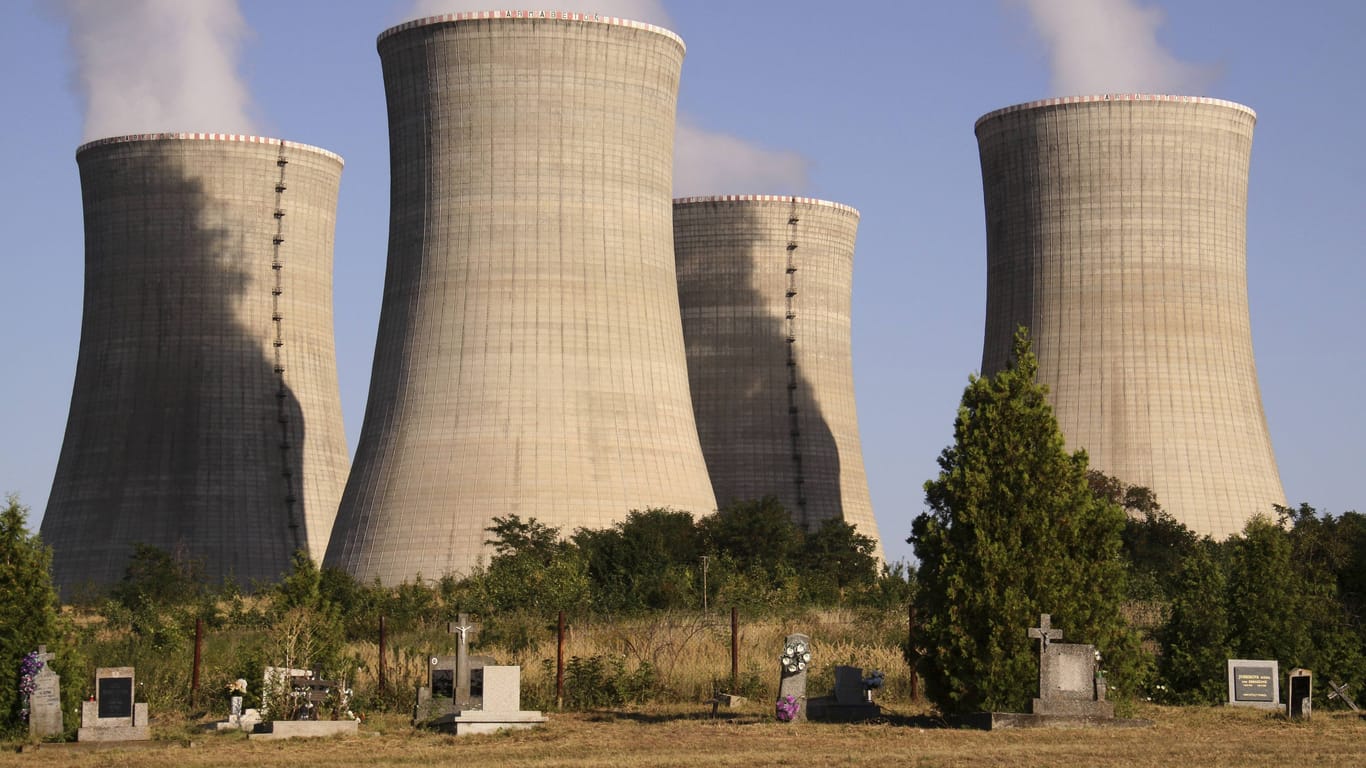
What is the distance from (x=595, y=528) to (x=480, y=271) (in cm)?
440

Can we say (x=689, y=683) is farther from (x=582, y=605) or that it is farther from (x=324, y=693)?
(x=582, y=605)

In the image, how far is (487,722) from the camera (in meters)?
19.3

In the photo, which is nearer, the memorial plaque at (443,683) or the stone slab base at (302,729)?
the stone slab base at (302,729)

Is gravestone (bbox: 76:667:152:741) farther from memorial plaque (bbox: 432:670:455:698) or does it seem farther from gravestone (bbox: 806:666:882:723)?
gravestone (bbox: 806:666:882:723)

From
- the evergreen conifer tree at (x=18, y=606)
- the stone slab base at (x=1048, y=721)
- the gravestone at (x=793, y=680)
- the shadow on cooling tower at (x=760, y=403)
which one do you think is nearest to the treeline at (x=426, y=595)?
the evergreen conifer tree at (x=18, y=606)

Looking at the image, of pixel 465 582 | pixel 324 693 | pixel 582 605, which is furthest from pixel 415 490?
pixel 324 693

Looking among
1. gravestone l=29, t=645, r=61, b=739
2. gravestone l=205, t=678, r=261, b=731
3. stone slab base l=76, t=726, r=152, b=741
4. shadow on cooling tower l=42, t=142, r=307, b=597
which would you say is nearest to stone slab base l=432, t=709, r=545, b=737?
gravestone l=205, t=678, r=261, b=731

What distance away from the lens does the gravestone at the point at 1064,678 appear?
18547 millimetres

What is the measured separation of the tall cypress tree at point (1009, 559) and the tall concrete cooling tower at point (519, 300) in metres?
15.7

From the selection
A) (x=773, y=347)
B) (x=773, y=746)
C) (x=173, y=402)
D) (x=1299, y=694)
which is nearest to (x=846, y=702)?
(x=773, y=746)

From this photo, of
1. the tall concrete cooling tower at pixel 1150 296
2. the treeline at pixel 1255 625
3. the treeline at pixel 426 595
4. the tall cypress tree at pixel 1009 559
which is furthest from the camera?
the tall concrete cooling tower at pixel 1150 296

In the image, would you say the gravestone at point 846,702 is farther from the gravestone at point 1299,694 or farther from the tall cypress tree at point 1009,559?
the gravestone at point 1299,694

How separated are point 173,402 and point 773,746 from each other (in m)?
30.6

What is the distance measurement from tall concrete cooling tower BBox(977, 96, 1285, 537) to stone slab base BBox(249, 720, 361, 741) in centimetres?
2306
